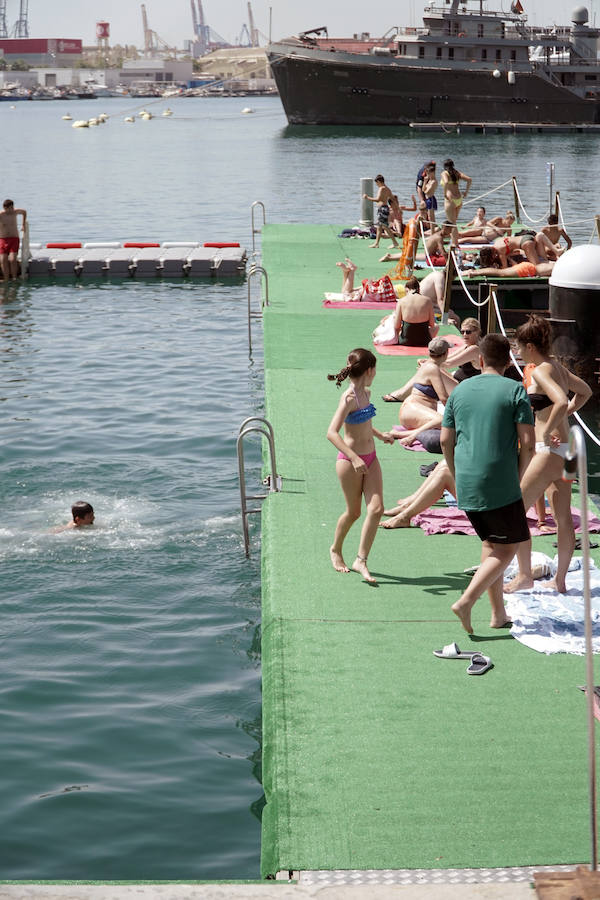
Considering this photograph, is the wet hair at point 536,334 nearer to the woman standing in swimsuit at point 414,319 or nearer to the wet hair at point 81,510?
the wet hair at point 81,510

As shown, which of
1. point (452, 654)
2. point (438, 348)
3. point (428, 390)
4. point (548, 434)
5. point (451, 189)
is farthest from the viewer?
point (451, 189)

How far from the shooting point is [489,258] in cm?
2053

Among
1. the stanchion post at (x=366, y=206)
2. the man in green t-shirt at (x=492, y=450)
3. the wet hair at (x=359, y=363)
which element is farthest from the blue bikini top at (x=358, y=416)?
the stanchion post at (x=366, y=206)

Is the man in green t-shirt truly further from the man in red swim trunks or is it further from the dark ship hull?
the dark ship hull

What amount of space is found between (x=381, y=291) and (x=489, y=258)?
7.32 ft

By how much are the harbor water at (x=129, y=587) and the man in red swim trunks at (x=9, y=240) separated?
3.21ft

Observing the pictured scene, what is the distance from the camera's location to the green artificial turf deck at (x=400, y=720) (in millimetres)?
5262

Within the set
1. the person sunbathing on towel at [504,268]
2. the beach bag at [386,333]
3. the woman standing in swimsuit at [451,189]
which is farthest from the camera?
the woman standing in swimsuit at [451,189]

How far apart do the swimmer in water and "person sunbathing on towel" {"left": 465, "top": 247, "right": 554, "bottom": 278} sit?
10391mm

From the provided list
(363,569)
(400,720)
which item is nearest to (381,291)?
(363,569)

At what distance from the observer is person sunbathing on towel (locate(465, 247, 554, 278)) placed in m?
20.1

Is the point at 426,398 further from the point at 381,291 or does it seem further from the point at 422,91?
the point at 422,91

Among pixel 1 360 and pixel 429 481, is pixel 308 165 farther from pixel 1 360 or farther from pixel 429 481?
pixel 429 481

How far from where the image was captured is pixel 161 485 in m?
13.5
